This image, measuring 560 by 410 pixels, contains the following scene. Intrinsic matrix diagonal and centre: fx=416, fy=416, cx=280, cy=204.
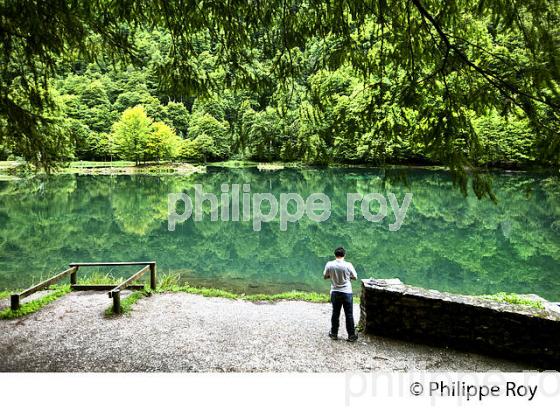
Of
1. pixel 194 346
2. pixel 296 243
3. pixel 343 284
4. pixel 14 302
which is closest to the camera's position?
pixel 194 346

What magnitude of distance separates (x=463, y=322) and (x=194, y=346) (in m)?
3.83

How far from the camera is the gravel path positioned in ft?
17.6

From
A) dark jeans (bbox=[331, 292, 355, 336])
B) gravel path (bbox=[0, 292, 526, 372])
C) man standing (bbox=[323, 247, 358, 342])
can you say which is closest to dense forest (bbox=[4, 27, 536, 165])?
man standing (bbox=[323, 247, 358, 342])

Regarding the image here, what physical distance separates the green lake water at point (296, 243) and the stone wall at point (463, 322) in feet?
6.29

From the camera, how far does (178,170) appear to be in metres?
56.3

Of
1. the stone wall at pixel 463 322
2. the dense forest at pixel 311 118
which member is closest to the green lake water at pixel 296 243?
the dense forest at pixel 311 118

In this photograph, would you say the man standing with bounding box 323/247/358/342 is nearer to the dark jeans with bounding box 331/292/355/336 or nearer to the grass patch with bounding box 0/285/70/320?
the dark jeans with bounding box 331/292/355/336

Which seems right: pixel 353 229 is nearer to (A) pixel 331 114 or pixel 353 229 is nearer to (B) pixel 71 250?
(B) pixel 71 250

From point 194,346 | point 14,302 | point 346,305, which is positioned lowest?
point 194,346

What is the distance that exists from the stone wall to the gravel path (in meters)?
0.18

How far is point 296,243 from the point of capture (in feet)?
63.4

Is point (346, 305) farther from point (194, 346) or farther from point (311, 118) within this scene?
point (311, 118)

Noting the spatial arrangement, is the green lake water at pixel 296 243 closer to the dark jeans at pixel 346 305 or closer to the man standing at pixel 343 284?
the man standing at pixel 343 284

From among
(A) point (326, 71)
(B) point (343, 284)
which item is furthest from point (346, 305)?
(A) point (326, 71)
